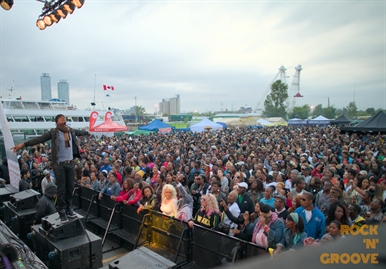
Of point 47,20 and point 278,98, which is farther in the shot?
point 278,98

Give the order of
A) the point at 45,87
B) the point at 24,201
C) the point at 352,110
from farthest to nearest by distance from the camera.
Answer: the point at 45,87
the point at 352,110
the point at 24,201

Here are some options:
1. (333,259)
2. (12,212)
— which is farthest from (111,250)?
(333,259)

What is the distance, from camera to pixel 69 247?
4.09 meters

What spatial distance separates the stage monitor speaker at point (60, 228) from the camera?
4.25 m

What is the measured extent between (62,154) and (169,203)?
2.30 m

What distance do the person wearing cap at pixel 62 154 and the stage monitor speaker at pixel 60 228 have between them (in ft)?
0.34

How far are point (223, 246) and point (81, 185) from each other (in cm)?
583

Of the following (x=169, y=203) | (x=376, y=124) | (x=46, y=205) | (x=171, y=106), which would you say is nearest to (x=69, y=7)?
(x=46, y=205)

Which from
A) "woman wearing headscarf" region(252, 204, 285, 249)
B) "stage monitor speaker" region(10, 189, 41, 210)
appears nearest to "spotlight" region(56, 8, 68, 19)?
"stage monitor speaker" region(10, 189, 41, 210)

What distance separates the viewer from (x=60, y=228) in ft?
14.0

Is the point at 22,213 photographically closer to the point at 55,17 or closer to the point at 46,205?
the point at 46,205

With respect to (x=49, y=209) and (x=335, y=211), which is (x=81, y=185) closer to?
(x=49, y=209)

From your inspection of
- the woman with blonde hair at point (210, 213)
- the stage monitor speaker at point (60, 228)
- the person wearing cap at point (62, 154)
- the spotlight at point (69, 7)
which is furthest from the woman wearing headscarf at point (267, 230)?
the spotlight at point (69, 7)

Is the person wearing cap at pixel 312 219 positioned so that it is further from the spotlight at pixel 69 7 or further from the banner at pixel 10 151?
the spotlight at pixel 69 7
